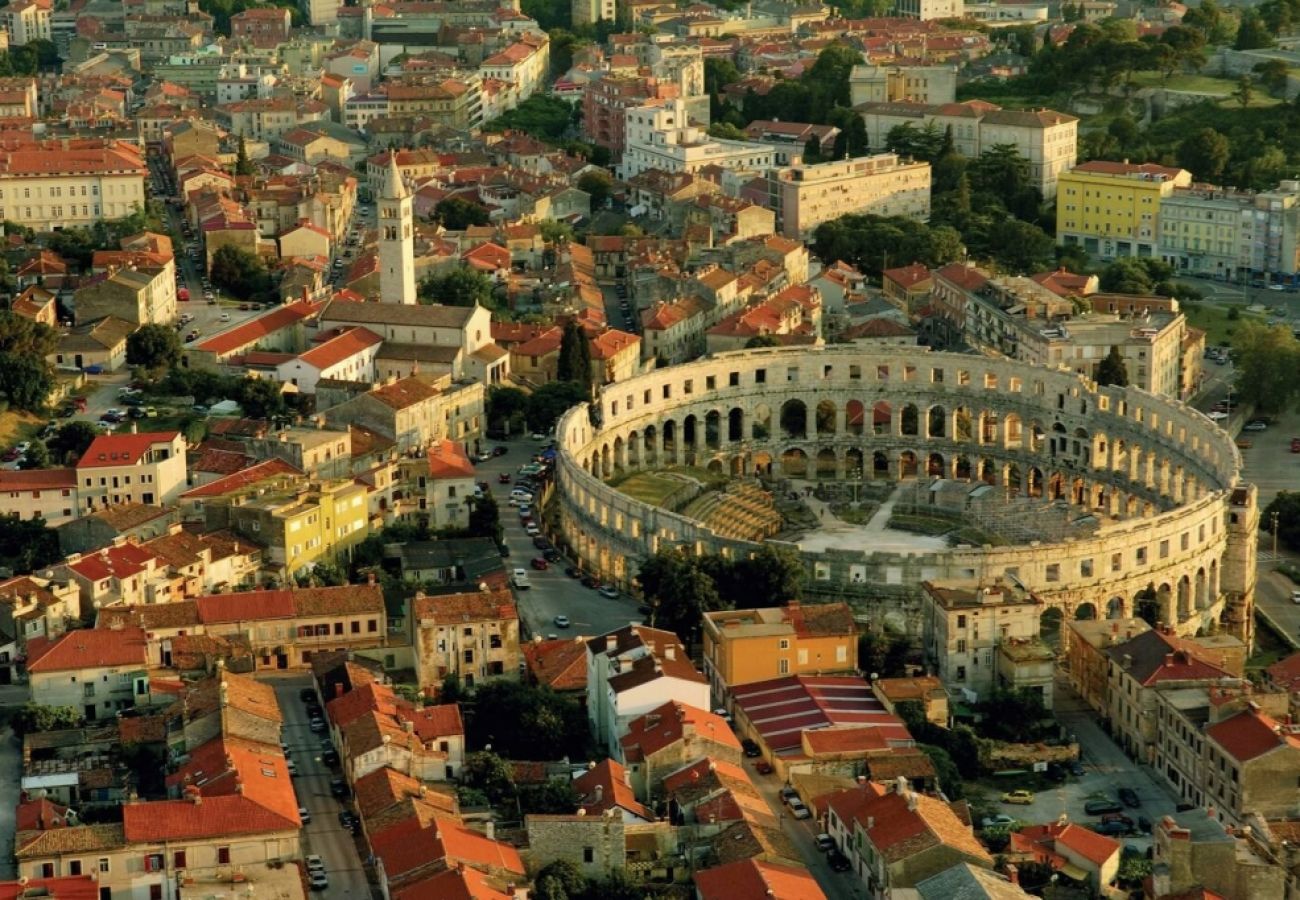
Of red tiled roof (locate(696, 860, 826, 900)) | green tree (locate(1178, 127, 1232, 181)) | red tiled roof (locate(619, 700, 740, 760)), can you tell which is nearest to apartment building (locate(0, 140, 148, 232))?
green tree (locate(1178, 127, 1232, 181))

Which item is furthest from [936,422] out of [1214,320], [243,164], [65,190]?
[243,164]

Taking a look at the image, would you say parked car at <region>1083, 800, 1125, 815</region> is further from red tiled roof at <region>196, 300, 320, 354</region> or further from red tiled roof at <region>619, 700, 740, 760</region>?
red tiled roof at <region>196, 300, 320, 354</region>

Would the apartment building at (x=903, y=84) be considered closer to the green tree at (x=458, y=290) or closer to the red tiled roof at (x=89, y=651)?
the green tree at (x=458, y=290)

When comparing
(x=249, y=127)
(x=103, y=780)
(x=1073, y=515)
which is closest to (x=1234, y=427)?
(x=1073, y=515)

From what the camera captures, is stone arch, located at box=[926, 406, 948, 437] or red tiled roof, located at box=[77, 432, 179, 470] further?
stone arch, located at box=[926, 406, 948, 437]

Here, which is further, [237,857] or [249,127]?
[249,127]

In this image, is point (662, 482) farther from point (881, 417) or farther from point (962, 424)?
point (962, 424)

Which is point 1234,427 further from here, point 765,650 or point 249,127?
point 249,127
